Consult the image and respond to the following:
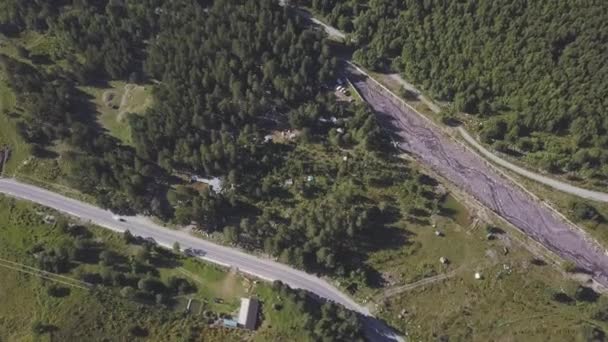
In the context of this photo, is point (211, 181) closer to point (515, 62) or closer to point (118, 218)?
point (118, 218)

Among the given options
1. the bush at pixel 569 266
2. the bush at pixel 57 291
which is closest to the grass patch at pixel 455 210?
the bush at pixel 569 266

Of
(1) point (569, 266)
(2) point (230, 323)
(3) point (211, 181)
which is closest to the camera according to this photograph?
(2) point (230, 323)

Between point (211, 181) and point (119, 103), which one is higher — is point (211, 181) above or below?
below

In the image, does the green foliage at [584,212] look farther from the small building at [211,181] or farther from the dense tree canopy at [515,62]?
the small building at [211,181]

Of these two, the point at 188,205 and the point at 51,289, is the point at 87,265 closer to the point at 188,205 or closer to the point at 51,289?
the point at 51,289

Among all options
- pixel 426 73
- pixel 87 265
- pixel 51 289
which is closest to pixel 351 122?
pixel 426 73

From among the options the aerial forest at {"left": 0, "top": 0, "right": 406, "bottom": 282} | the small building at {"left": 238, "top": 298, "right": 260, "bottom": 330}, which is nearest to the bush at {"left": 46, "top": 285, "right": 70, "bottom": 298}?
the aerial forest at {"left": 0, "top": 0, "right": 406, "bottom": 282}

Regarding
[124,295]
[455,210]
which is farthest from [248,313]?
[455,210]

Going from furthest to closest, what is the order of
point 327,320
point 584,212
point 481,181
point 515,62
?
point 515,62, point 481,181, point 584,212, point 327,320
